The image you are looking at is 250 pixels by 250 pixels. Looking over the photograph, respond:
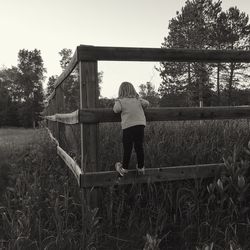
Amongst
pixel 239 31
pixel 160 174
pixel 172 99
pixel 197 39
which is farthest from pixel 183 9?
pixel 160 174

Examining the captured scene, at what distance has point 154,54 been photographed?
3.83m

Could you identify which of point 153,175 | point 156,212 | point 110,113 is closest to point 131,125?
point 110,113

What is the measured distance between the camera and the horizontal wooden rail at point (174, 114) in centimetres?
371

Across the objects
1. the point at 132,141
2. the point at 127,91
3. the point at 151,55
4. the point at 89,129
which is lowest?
the point at 132,141

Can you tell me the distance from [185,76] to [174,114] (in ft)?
79.4

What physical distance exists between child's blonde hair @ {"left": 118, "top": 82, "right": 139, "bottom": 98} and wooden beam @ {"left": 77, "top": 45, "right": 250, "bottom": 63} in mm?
338

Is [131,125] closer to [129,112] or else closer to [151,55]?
[129,112]

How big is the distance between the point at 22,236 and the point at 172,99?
325 cm

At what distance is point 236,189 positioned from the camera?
3584mm

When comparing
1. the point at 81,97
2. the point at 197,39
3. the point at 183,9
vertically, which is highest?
the point at 183,9

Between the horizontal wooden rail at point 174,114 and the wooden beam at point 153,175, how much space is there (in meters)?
0.48

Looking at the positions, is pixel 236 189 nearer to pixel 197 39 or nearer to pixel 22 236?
pixel 22 236

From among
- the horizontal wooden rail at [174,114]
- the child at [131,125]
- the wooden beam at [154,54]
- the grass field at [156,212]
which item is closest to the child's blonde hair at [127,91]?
the child at [131,125]

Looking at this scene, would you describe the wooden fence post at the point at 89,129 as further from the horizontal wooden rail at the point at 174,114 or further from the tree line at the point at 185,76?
the tree line at the point at 185,76
